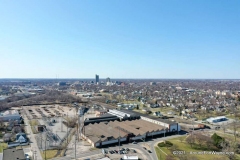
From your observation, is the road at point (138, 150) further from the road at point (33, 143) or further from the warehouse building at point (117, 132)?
the road at point (33, 143)

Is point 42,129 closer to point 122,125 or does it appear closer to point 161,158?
point 122,125

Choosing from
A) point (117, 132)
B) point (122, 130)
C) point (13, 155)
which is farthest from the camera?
point (122, 130)

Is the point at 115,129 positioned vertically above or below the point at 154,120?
below

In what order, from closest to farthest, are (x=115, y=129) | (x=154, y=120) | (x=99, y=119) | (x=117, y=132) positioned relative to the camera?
1. (x=117, y=132)
2. (x=115, y=129)
3. (x=154, y=120)
4. (x=99, y=119)

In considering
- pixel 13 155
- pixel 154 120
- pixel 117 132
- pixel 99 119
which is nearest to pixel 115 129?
pixel 117 132

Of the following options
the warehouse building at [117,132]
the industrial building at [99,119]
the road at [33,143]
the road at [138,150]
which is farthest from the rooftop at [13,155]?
the industrial building at [99,119]

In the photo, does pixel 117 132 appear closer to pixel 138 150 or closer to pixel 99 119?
pixel 138 150

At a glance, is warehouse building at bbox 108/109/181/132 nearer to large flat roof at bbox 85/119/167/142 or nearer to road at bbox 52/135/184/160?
large flat roof at bbox 85/119/167/142

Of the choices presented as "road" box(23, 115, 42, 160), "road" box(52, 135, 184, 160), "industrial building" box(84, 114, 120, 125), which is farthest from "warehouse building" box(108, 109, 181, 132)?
"road" box(23, 115, 42, 160)
